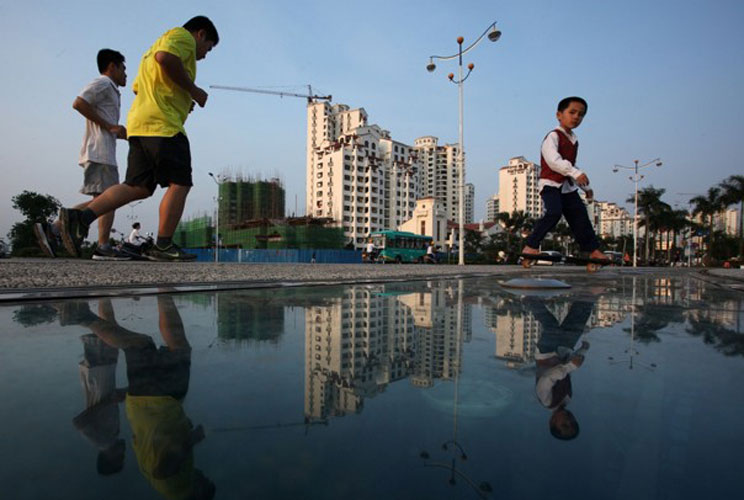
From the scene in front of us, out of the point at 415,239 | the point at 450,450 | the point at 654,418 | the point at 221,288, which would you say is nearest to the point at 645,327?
the point at 654,418

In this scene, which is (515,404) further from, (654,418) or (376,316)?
(376,316)

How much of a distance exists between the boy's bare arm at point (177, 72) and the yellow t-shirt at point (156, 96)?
14 cm

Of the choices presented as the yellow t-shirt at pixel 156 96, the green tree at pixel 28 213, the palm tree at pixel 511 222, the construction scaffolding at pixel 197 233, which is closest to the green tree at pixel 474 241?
the palm tree at pixel 511 222

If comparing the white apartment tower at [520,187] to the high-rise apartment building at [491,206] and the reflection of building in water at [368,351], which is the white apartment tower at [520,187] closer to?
the high-rise apartment building at [491,206]

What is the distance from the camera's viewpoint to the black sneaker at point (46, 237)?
3.40 metres

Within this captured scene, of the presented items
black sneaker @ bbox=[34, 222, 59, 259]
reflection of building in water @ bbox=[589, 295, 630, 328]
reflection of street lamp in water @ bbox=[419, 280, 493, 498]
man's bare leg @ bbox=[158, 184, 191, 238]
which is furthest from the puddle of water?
black sneaker @ bbox=[34, 222, 59, 259]

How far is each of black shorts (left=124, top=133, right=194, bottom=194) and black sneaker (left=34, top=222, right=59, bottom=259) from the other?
32.6 inches

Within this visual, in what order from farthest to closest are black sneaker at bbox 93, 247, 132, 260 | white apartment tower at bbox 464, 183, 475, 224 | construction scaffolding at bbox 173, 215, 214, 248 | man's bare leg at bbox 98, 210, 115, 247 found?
white apartment tower at bbox 464, 183, 475, 224 < construction scaffolding at bbox 173, 215, 214, 248 < black sneaker at bbox 93, 247, 132, 260 < man's bare leg at bbox 98, 210, 115, 247

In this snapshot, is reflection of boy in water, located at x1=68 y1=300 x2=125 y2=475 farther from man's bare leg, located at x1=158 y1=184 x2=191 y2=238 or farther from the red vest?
the red vest

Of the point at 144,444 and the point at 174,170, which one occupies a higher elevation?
the point at 174,170

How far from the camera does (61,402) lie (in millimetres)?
775

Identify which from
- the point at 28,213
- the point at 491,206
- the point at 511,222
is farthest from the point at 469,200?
the point at 28,213

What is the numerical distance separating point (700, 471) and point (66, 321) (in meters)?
Result: 2.03

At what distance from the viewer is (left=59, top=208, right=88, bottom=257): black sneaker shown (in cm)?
324
